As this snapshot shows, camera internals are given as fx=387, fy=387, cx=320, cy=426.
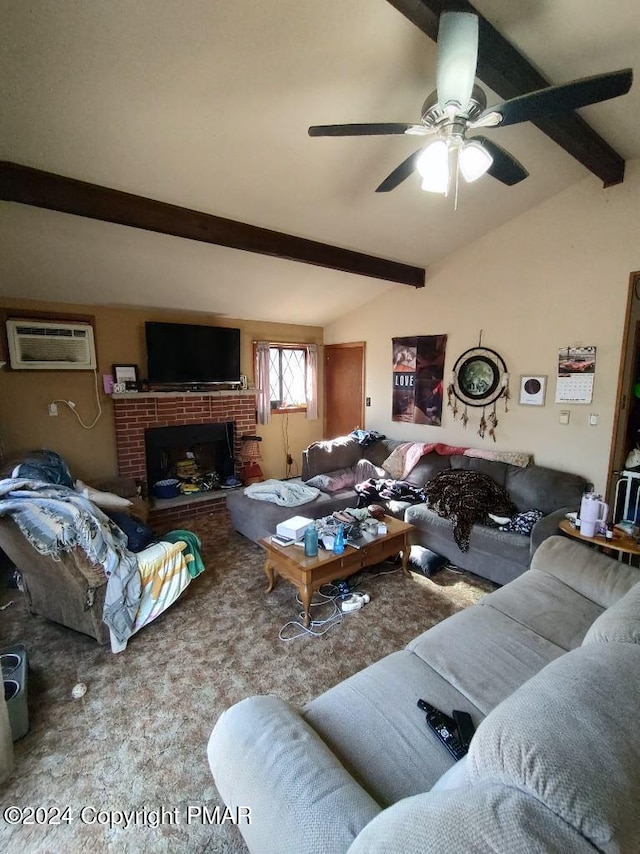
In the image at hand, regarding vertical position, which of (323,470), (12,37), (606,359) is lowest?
(323,470)

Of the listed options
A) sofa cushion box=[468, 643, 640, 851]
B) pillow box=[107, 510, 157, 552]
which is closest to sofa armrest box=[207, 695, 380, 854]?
sofa cushion box=[468, 643, 640, 851]

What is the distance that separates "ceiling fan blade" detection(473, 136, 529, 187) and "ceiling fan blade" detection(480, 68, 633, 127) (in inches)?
6.3

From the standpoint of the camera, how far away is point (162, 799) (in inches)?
57.2

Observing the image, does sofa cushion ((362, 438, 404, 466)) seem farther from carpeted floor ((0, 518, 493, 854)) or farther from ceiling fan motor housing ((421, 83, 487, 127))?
ceiling fan motor housing ((421, 83, 487, 127))

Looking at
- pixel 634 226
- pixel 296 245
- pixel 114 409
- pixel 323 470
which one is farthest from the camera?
pixel 323 470

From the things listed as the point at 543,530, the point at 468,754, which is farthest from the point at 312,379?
the point at 468,754

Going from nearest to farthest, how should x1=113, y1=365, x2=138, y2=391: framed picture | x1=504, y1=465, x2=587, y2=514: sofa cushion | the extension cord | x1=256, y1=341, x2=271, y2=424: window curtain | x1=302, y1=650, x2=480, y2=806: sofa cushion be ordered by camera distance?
1. x1=302, y1=650, x2=480, y2=806: sofa cushion
2. the extension cord
3. x1=504, y1=465, x2=587, y2=514: sofa cushion
4. x1=113, y1=365, x2=138, y2=391: framed picture
5. x1=256, y1=341, x2=271, y2=424: window curtain

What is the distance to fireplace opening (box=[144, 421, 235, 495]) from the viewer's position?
4.41 m

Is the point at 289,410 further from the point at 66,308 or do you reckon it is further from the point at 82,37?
the point at 82,37

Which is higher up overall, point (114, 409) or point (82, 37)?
point (82, 37)

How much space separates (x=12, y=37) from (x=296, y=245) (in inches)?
80.8

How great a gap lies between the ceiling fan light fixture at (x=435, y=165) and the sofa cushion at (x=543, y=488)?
248 centimetres

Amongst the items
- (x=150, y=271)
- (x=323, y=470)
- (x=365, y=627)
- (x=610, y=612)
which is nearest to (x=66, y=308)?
(x=150, y=271)

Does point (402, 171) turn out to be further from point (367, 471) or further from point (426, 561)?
point (367, 471)
